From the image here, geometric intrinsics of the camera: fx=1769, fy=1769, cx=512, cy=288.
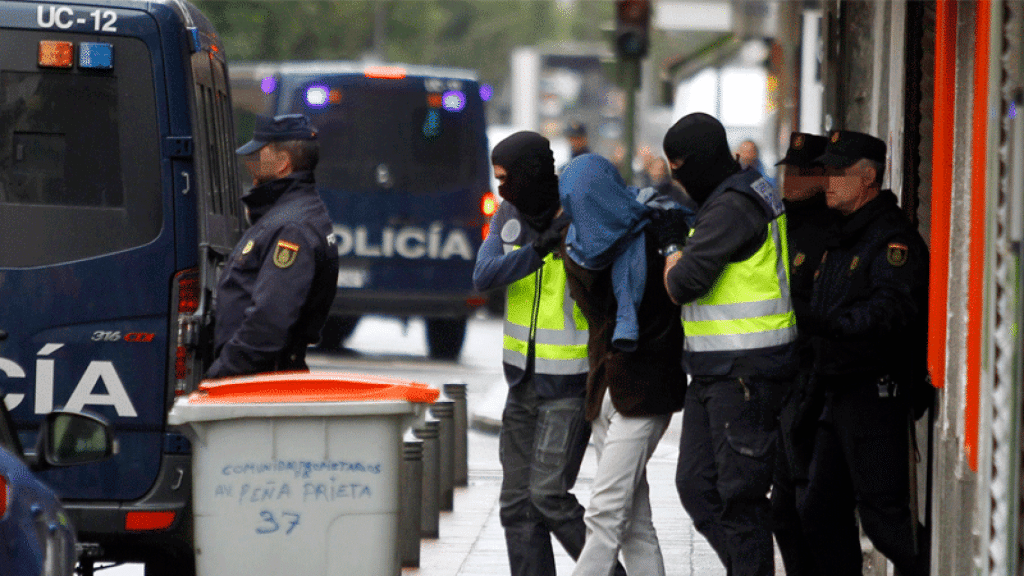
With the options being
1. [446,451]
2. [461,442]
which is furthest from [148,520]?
[461,442]

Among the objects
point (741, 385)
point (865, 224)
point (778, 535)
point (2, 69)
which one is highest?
point (2, 69)

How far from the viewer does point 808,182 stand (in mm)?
7266

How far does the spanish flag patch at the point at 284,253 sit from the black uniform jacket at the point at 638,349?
1084 mm

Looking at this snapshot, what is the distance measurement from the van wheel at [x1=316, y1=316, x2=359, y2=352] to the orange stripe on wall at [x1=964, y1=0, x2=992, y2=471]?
40.2 ft

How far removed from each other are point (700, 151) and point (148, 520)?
239cm

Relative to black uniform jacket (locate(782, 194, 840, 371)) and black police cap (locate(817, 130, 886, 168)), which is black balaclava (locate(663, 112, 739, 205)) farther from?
black uniform jacket (locate(782, 194, 840, 371))

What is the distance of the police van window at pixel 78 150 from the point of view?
639cm

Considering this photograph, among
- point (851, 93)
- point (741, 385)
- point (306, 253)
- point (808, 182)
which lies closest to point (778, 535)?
point (741, 385)

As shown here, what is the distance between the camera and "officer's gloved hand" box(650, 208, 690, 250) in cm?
620

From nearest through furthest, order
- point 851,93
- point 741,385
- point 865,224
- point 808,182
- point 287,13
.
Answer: point 741,385 → point 865,224 → point 808,182 → point 851,93 → point 287,13

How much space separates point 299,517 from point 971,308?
2060 mm

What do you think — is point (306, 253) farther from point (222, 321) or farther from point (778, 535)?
point (778, 535)

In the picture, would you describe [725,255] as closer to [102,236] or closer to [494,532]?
[102,236]

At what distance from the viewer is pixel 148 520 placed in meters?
6.42
